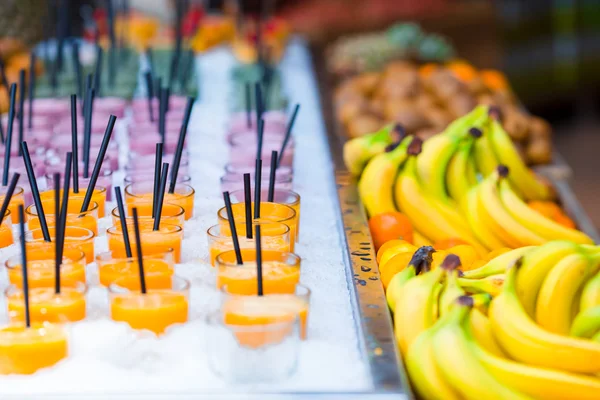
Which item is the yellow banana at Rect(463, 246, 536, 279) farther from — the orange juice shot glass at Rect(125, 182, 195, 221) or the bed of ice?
the orange juice shot glass at Rect(125, 182, 195, 221)

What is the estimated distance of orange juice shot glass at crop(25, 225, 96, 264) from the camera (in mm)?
1720

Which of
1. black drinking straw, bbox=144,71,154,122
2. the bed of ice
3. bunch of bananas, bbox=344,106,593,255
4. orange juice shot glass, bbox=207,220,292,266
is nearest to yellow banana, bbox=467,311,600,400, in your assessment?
the bed of ice

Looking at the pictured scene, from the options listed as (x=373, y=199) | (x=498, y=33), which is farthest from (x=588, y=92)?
(x=373, y=199)

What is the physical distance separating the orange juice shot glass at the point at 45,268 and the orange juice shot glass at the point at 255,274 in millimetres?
264

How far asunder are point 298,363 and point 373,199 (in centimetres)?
103

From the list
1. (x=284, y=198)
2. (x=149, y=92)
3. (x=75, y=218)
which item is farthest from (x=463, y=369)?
(x=149, y=92)

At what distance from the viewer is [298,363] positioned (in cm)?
143

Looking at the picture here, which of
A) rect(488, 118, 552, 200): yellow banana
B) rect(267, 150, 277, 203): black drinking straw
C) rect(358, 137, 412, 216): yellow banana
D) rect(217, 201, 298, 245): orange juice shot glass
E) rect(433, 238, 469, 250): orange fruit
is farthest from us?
rect(488, 118, 552, 200): yellow banana

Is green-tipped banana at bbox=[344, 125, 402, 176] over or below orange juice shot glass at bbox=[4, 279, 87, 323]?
over

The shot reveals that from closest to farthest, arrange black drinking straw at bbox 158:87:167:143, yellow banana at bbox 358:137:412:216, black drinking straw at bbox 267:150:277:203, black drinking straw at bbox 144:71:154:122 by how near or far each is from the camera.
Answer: black drinking straw at bbox 267:150:277:203 → yellow banana at bbox 358:137:412:216 → black drinking straw at bbox 158:87:167:143 → black drinking straw at bbox 144:71:154:122

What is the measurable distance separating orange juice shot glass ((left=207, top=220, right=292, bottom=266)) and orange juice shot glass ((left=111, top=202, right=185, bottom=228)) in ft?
0.37

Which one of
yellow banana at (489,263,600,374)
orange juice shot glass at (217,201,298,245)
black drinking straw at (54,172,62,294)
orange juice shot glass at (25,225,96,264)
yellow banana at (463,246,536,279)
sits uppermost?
black drinking straw at (54,172,62,294)

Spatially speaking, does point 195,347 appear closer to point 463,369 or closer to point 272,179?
point 463,369

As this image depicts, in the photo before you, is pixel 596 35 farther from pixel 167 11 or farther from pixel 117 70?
pixel 117 70
